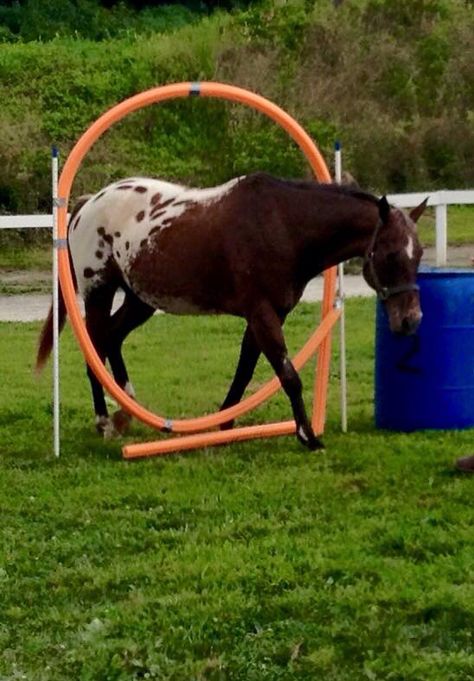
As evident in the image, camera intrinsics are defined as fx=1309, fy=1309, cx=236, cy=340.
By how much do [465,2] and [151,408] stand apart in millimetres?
20496

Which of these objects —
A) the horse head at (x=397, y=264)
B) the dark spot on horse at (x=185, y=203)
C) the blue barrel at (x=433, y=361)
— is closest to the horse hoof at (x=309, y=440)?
the blue barrel at (x=433, y=361)

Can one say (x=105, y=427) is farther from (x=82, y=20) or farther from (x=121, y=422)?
(x=82, y=20)

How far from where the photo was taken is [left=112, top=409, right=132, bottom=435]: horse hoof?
8.88 meters

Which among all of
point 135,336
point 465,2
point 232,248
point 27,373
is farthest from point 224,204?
point 465,2

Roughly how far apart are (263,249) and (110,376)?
4.13 feet

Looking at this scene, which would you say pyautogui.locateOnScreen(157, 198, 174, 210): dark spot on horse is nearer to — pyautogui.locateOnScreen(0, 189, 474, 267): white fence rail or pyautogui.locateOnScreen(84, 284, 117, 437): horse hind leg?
pyautogui.locateOnScreen(84, 284, 117, 437): horse hind leg

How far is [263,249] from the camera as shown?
8.10 metres

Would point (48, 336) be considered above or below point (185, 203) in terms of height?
below

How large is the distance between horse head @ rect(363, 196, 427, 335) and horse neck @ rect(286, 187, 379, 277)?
0.14 metres

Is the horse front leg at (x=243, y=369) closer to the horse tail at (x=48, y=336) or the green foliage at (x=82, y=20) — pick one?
the horse tail at (x=48, y=336)

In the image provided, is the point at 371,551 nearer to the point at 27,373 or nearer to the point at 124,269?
the point at 124,269

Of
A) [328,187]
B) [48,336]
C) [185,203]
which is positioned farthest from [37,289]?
[328,187]

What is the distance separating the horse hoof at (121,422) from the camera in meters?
8.88

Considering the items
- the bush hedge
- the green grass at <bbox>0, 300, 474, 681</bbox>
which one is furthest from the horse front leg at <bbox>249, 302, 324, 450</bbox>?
the bush hedge
